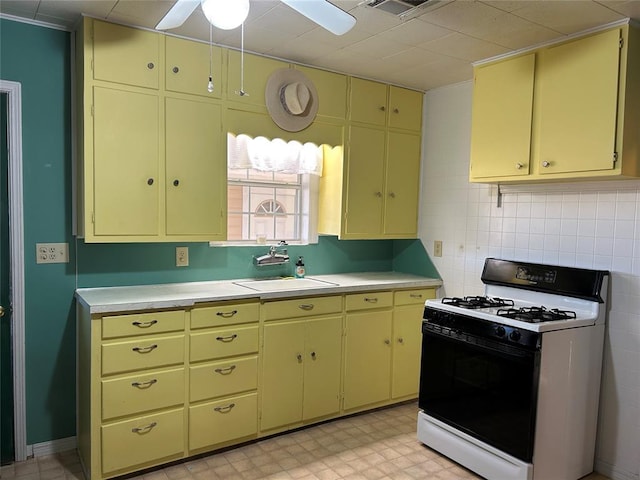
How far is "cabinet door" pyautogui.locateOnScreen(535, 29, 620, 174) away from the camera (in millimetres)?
2411

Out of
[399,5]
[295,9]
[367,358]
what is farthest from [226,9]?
[367,358]

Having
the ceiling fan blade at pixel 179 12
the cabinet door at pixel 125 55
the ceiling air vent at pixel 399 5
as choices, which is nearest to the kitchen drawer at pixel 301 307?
the cabinet door at pixel 125 55

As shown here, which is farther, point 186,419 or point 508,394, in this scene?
point 186,419

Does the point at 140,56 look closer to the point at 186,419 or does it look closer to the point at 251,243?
the point at 251,243

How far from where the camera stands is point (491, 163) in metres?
3.00

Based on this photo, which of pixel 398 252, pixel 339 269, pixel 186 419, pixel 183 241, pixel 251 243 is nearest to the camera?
pixel 186 419

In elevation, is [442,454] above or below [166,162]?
below

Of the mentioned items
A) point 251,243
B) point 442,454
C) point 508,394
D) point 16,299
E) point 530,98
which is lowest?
point 442,454

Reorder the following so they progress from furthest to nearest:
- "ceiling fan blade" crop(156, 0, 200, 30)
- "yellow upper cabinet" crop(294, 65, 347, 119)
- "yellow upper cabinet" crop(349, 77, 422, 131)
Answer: "yellow upper cabinet" crop(349, 77, 422, 131) < "yellow upper cabinet" crop(294, 65, 347, 119) < "ceiling fan blade" crop(156, 0, 200, 30)

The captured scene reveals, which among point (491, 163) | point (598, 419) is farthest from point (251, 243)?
point (598, 419)

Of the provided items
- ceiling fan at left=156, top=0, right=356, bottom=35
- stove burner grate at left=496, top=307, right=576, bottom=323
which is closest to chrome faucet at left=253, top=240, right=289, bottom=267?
stove burner grate at left=496, top=307, right=576, bottom=323

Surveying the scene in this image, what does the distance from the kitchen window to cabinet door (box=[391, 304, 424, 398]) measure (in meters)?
0.89

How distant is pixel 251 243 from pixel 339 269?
78 cm

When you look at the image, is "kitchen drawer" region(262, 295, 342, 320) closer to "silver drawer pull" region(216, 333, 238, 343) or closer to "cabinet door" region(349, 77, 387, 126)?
"silver drawer pull" region(216, 333, 238, 343)
